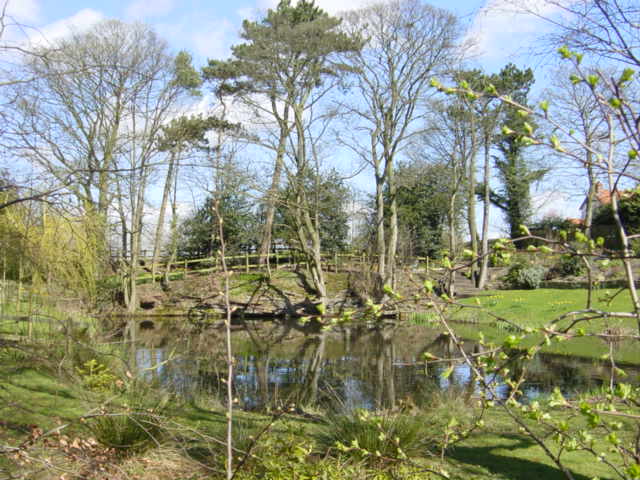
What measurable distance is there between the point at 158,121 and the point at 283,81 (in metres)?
6.08

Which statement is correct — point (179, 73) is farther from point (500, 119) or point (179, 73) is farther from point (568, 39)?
point (568, 39)

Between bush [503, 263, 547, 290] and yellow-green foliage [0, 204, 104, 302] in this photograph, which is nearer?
yellow-green foliage [0, 204, 104, 302]

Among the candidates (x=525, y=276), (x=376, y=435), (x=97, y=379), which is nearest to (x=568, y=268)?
(x=525, y=276)

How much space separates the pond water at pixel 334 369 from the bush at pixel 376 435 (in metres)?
0.41

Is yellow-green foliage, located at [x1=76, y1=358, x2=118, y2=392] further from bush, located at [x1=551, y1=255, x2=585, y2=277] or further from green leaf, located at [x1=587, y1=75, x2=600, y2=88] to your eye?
bush, located at [x1=551, y1=255, x2=585, y2=277]

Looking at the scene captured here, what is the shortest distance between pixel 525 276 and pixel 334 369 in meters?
A: 18.2

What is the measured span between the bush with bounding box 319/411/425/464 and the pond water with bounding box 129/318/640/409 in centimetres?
41

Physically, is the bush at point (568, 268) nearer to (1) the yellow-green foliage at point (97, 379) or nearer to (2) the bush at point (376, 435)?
(1) the yellow-green foliage at point (97, 379)

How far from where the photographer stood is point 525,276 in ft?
92.2

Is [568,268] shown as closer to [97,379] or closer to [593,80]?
[97,379]

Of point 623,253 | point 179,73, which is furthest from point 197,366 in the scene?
point 179,73

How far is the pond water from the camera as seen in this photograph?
915 centimetres

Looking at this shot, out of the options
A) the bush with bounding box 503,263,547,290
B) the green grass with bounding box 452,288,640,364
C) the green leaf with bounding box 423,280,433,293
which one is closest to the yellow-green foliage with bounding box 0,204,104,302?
the green leaf with bounding box 423,280,433,293

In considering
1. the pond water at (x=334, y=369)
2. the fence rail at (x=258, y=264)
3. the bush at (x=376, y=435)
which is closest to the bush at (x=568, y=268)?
the fence rail at (x=258, y=264)
